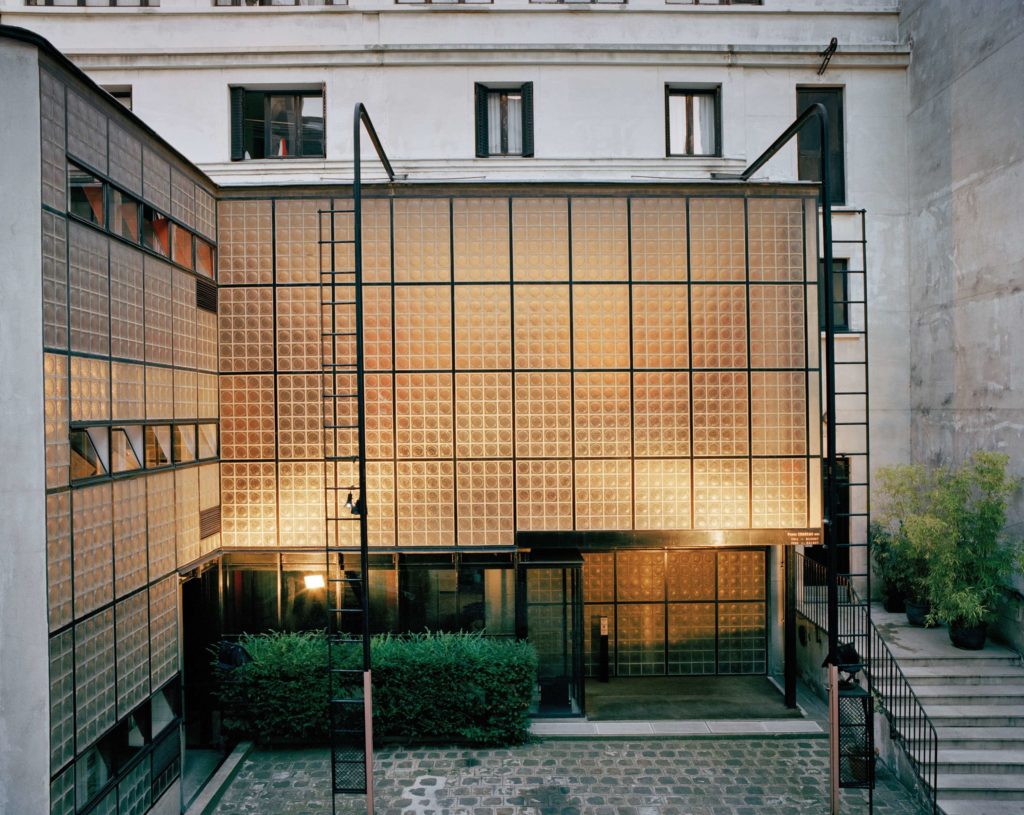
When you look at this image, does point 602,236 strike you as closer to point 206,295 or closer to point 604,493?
point 604,493

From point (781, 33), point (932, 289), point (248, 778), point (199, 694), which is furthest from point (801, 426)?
point (199, 694)

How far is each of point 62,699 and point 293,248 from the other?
791 cm

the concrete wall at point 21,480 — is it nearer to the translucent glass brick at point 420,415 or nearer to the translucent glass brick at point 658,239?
the translucent glass brick at point 420,415

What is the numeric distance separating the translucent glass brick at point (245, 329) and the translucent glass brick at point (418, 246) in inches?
101

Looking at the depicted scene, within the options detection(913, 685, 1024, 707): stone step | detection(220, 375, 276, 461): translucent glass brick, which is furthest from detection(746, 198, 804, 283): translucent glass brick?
detection(220, 375, 276, 461): translucent glass brick

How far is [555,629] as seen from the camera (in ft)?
40.7

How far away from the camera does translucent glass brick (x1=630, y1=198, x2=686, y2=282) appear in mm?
11781

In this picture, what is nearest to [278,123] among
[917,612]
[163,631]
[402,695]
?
[163,631]

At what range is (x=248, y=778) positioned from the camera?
10.3m

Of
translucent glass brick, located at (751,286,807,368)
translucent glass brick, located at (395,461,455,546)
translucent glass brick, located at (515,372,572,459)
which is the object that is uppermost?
translucent glass brick, located at (751,286,807,368)

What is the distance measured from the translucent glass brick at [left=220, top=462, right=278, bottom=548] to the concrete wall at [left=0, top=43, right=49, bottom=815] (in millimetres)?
4876

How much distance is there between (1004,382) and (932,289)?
2879 millimetres

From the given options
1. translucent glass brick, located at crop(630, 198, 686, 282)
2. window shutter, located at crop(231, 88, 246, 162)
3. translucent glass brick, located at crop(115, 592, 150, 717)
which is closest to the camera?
translucent glass brick, located at crop(115, 592, 150, 717)

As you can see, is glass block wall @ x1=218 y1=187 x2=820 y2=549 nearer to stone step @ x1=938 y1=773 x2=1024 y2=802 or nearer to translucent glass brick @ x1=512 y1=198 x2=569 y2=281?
translucent glass brick @ x1=512 y1=198 x2=569 y2=281
